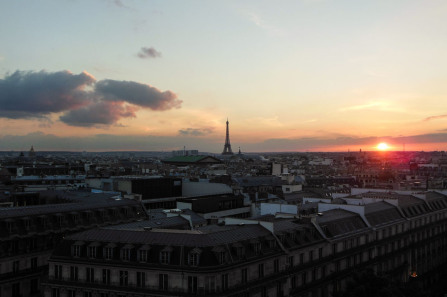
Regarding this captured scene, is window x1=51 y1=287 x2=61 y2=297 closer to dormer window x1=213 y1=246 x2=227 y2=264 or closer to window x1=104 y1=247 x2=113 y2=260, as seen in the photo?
window x1=104 y1=247 x2=113 y2=260

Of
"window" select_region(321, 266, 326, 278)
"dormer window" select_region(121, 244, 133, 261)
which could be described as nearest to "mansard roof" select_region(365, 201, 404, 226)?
"window" select_region(321, 266, 326, 278)

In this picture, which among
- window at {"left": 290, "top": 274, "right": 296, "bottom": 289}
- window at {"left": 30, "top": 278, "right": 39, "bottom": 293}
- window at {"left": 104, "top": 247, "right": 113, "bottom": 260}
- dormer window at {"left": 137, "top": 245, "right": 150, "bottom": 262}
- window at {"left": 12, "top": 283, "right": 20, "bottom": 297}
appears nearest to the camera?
dormer window at {"left": 137, "top": 245, "right": 150, "bottom": 262}

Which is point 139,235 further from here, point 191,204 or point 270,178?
point 270,178

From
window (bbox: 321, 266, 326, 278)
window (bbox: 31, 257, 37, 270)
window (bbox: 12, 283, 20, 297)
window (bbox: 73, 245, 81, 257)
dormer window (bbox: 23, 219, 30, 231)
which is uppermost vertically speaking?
dormer window (bbox: 23, 219, 30, 231)

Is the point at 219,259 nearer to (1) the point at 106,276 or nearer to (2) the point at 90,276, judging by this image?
(1) the point at 106,276

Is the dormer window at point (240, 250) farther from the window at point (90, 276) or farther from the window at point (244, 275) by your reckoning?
the window at point (90, 276)

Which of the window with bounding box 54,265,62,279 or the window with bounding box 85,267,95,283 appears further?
the window with bounding box 54,265,62,279

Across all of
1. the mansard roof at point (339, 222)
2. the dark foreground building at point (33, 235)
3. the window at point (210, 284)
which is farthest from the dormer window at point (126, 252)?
the mansard roof at point (339, 222)
